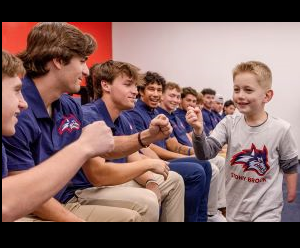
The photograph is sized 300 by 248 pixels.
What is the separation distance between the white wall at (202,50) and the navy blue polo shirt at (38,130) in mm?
4865

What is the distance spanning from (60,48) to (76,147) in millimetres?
722

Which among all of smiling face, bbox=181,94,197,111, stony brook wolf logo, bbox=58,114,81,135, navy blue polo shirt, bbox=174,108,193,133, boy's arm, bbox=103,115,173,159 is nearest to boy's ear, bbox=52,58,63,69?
stony brook wolf logo, bbox=58,114,81,135

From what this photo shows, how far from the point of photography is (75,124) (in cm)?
162

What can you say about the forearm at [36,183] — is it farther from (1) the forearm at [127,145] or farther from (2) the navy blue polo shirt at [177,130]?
(2) the navy blue polo shirt at [177,130]

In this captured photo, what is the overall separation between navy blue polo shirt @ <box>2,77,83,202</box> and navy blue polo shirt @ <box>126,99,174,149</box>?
1226 millimetres

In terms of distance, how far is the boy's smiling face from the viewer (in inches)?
72.9

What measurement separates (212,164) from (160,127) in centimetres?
141

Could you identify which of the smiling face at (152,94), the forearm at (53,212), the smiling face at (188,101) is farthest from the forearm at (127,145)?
the smiling face at (188,101)

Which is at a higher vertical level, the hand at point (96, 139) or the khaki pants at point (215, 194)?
the hand at point (96, 139)

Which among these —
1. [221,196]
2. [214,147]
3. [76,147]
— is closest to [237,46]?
[221,196]

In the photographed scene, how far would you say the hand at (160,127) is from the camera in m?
1.83

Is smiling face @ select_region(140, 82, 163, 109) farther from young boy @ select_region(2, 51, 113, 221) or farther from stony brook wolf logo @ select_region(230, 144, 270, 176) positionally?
young boy @ select_region(2, 51, 113, 221)

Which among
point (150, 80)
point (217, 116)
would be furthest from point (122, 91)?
point (217, 116)
